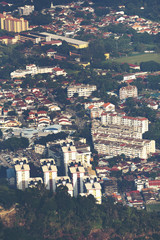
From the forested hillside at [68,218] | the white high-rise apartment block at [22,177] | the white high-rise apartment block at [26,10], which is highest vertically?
the white high-rise apartment block at [26,10]

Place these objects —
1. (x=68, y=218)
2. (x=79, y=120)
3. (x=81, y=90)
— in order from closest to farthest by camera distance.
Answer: (x=68, y=218), (x=79, y=120), (x=81, y=90)

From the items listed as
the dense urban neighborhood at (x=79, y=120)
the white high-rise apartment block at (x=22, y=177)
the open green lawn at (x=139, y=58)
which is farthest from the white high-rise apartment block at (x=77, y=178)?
the open green lawn at (x=139, y=58)

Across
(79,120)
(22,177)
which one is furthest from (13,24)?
(22,177)

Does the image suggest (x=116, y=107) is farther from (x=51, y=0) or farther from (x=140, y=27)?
Answer: (x=51, y=0)

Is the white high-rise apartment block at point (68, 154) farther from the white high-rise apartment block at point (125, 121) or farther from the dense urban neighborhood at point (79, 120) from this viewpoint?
the white high-rise apartment block at point (125, 121)

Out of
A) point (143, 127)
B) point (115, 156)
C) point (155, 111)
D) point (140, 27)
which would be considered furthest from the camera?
point (140, 27)

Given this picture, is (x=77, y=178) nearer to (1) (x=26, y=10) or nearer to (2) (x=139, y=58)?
(2) (x=139, y=58)

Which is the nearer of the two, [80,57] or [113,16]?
[80,57]

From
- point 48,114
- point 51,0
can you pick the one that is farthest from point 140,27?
point 48,114

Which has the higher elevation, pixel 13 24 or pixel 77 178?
pixel 13 24
